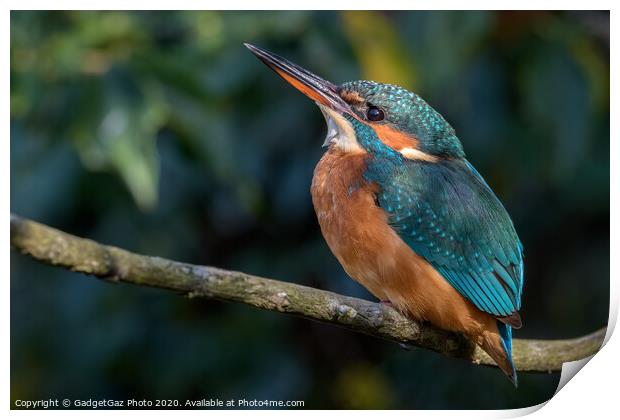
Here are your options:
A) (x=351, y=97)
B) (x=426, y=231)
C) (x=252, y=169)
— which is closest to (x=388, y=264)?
(x=426, y=231)

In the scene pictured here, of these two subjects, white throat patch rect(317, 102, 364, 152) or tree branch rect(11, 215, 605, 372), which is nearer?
tree branch rect(11, 215, 605, 372)

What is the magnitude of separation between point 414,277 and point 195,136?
690 mm

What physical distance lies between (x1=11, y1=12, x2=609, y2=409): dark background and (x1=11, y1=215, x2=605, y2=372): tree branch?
21 centimetres

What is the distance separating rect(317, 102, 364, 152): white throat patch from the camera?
230cm

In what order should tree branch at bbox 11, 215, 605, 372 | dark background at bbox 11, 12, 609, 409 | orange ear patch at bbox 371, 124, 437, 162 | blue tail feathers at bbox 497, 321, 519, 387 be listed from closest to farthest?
tree branch at bbox 11, 215, 605, 372
blue tail feathers at bbox 497, 321, 519, 387
orange ear patch at bbox 371, 124, 437, 162
dark background at bbox 11, 12, 609, 409

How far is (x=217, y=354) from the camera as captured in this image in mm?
2961

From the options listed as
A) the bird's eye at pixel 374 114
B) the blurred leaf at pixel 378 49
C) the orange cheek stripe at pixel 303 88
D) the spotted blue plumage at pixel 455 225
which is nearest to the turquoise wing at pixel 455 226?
the spotted blue plumage at pixel 455 225

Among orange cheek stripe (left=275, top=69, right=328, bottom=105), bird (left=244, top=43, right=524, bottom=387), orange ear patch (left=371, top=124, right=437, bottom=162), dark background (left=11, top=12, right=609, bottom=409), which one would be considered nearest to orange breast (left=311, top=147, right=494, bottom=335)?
bird (left=244, top=43, right=524, bottom=387)

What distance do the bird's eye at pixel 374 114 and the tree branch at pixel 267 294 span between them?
45 centimetres

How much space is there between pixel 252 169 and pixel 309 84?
1.94ft

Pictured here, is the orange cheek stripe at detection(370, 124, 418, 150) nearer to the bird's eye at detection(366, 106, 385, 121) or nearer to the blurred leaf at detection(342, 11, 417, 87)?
the bird's eye at detection(366, 106, 385, 121)

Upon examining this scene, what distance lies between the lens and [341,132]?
7.64 ft

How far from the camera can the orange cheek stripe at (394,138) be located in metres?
2.24
